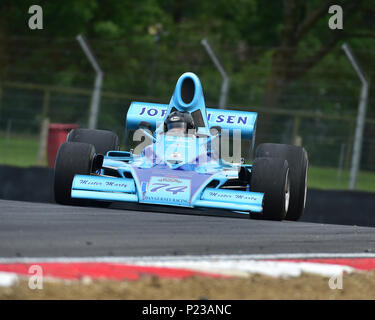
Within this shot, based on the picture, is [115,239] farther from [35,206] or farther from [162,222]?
[35,206]

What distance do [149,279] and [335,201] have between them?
23.3 ft

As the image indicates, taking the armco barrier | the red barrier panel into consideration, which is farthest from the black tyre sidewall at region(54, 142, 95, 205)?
the red barrier panel

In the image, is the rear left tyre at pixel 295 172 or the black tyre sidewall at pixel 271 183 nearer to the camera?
the black tyre sidewall at pixel 271 183

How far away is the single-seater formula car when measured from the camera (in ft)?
25.7

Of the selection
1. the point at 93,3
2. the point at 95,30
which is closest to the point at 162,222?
the point at 93,3

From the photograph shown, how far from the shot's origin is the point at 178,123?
8.81 m

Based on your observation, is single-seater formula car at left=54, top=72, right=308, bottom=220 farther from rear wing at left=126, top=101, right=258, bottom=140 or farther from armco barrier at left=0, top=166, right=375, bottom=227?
armco barrier at left=0, top=166, right=375, bottom=227

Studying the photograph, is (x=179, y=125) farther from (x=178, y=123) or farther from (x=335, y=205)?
(x=335, y=205)

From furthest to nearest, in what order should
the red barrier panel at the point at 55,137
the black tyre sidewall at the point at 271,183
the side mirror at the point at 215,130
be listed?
1. the red barrier panel at the point at 55,137
2. the side mirror at the point at 215,130
3. the black tyre sidewall at the point at 271,183

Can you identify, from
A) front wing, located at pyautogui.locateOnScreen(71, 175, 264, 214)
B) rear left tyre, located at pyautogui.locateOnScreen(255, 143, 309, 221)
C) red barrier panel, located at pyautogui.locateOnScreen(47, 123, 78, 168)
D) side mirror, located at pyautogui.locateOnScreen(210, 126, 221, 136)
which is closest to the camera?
front wing, located at pyautogui.locateOnScreen(71, 175, 264, 214)

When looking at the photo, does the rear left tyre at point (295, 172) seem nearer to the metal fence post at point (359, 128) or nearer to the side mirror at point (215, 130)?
the side mirror at point (215, 130)

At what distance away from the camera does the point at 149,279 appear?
4.43 metres

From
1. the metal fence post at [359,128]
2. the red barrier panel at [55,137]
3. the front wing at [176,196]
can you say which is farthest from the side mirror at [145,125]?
the red barrier panel at [55,137]

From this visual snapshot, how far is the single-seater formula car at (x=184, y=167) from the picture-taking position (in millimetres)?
7832
